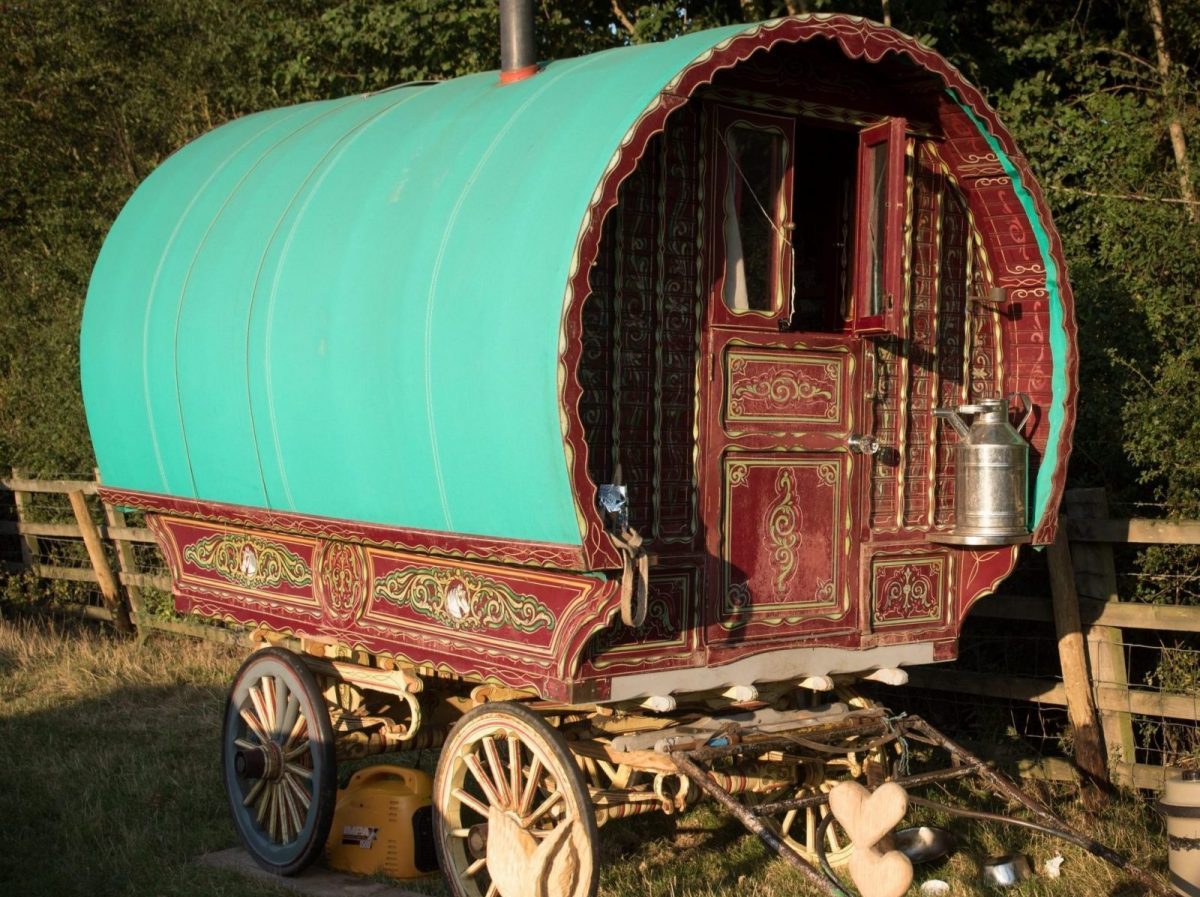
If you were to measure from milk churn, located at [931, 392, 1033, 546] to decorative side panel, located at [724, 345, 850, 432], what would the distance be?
1.69 feet

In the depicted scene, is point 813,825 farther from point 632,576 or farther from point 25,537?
point 25,537

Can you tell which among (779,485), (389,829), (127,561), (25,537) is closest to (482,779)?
(389,829)

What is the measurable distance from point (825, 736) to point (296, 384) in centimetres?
270

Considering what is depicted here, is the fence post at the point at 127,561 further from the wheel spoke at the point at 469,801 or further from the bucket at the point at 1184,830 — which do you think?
the bucket at the point at 1184,830

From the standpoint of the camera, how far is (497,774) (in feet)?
18.5

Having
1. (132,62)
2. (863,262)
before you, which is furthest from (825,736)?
(132,62)

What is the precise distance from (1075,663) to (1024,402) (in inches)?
61.8

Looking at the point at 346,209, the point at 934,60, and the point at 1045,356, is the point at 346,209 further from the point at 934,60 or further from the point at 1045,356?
the point at 1045,356

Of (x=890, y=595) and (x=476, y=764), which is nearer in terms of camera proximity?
(x=476, y=764)

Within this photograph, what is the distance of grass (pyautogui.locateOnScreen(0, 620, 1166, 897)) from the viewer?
630 centimetres

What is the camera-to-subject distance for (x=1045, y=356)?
6570mm

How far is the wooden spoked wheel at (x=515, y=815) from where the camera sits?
17.0 feet

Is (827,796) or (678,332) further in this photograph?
(678,332)

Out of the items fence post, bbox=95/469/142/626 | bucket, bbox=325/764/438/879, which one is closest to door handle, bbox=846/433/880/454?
bucket, bbox=325/764/438/879
